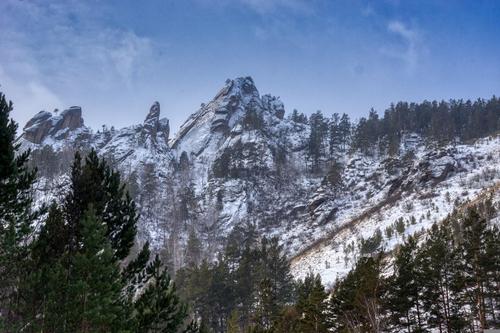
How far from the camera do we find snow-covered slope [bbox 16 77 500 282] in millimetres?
84375

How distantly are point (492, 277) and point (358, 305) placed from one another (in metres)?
11.1

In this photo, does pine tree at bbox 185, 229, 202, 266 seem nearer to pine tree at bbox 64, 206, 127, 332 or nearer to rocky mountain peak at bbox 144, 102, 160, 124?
rocky mountain peak at bbox 144, 102, 160, 124

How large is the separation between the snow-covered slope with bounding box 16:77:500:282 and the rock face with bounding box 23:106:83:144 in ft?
1.23

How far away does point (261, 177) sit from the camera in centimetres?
12681

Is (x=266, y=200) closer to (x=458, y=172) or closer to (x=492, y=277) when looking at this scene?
(x=458, y=172)

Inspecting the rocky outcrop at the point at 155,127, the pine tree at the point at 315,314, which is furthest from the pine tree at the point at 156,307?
the rocky outcrop at the point at 155,127

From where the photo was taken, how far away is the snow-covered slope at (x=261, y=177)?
8438 cm

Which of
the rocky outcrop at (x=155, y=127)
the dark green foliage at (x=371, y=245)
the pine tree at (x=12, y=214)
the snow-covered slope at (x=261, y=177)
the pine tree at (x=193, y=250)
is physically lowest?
the pine tree at (x=12, y=214)

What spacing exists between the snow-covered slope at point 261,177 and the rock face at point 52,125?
1.23 ft

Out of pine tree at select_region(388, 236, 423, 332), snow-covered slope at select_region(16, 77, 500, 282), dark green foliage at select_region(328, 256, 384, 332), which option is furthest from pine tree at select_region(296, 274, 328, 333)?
snow-covered slope at select_region(16, 77, 500, 282)

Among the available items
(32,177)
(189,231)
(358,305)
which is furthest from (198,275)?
(189,231)

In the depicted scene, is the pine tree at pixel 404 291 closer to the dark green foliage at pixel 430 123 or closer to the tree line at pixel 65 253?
the tree line at pixel 65 253

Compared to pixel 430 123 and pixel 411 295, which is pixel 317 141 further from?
pixel 411 295

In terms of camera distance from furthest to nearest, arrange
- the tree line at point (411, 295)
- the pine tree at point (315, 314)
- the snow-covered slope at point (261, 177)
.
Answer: the snow-covered slope at point (261, 177), the pine tree at point (315, 314), the tree line at point (411, 295)
